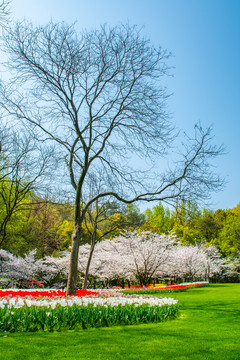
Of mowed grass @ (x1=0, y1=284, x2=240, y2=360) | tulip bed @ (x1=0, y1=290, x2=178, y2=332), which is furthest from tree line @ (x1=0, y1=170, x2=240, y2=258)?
mowed grass @ (x1=0, y1=284, x2=240, y2=360)

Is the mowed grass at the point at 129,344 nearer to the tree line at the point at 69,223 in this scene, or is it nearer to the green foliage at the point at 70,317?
the green foliage at the point at 70,317

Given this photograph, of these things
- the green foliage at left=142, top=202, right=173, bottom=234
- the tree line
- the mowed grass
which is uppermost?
the green foliage at left=142, top=202, right=173, bottom=234

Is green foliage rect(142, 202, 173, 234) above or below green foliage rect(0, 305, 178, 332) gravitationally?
above

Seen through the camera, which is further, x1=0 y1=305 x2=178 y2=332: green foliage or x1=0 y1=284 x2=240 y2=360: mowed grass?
x1=0 y1=305 x2=178 y2=332: green foliage

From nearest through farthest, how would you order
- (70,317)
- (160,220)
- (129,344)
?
(129,344) → (70,317) → (160,220)

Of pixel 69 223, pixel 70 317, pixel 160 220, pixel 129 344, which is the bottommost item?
pixel 129 344

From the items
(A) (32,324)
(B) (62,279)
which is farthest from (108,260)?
(A) (32,324)

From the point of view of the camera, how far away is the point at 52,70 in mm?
9594

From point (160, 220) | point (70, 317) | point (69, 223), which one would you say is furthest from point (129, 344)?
point (160, 220)

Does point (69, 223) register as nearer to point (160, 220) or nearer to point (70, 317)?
point (160, 220)

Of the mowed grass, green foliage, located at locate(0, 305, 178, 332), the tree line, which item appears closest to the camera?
the mowed grass

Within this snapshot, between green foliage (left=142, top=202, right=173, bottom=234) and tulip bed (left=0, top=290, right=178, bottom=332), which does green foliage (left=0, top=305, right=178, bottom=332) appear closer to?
tulip bed (left=0, top=290, right=178, bottom=332)

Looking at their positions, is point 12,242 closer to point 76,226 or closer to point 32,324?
point 76,226

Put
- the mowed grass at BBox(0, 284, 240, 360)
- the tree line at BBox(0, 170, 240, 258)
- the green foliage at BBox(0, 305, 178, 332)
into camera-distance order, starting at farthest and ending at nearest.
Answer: the tree line at BBox(0, 170, 240, 258), the green foliage at BBox(0, 305, 178, 332), the mowed grass at BBox(0, 284, 240, 360)
